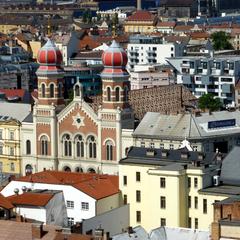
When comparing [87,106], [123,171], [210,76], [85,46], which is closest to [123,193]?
[123,171]

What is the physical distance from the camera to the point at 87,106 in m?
76.7

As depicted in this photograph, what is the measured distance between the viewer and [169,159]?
64312mm

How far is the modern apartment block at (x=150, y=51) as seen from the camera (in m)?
142

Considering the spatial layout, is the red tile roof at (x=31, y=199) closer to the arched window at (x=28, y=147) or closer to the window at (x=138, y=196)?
the window at (x=138, y=196)

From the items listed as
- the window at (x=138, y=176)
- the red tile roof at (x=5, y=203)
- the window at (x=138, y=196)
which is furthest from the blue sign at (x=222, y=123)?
the red tile roof at (x=5, y=203)

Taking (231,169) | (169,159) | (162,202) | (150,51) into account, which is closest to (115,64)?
(169,159)

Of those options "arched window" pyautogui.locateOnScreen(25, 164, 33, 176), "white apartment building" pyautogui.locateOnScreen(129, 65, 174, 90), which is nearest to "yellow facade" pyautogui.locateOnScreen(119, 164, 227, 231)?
"arched window" pyautogui.locateOnScreen(25, 164, 33, 176)

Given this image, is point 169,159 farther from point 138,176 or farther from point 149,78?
point 149,78

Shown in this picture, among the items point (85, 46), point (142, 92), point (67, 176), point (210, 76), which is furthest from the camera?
point (85, 46)

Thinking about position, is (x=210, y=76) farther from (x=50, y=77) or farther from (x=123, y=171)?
(x=123, y=171)

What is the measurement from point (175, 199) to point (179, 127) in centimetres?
1440

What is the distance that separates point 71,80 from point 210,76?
14.0m

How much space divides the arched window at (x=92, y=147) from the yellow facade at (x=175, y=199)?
1392 cm

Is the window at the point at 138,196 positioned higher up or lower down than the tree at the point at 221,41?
higher up
